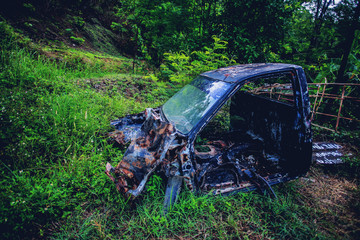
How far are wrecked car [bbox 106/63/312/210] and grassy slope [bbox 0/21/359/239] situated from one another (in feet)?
0.75

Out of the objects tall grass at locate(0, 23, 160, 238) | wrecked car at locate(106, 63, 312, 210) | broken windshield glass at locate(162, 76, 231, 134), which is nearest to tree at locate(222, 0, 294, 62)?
wrecked car at locate(106, 63, 312, 210)

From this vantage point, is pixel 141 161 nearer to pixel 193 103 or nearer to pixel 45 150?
pixel 193 103

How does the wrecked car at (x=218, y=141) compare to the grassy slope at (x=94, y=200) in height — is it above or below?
above

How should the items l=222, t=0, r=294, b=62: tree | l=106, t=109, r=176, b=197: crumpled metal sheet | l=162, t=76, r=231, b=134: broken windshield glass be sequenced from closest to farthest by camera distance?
1. l=106, t=109, r=176, b=197: crumpled metal sheet
2. l=162, t=76, r=231, b=134: broken windshield glass
3. l=222, t=0, r=294, b=62: tree

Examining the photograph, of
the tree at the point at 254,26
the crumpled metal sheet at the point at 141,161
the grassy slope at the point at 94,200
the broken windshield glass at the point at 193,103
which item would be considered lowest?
the grassy slope at the point at 94,200

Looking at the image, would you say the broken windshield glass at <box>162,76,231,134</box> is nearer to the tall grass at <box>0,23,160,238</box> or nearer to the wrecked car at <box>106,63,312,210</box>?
the wrecked car at <box>106,63,312,210</box>

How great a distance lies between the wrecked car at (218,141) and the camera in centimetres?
162

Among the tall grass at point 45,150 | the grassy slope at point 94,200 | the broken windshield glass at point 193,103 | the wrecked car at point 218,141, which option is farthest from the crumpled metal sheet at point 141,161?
the tall grass at point 45,150

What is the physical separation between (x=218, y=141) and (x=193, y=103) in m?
1.19

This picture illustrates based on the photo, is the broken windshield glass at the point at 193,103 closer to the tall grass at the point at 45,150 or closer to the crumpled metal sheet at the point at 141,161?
the crumpled metal sheet at the point at 141,161

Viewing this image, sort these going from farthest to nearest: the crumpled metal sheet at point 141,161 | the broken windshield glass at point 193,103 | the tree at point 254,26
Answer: the tree at point 254,26 → the broken windshield glass at point 193,103 → the crumpled metal sheet at point 141,161

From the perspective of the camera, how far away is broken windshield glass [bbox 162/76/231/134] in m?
1.77

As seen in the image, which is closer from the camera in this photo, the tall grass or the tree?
the tall grass

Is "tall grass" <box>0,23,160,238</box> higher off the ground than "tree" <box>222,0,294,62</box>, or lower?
lower
